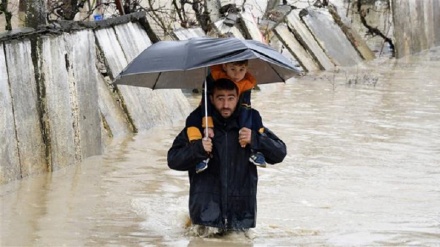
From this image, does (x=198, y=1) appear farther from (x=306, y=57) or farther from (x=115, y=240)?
(x=115, y=240)

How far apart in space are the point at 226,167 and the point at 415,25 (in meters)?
17.0

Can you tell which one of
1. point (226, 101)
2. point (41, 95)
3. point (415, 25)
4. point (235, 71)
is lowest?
point (415, 25)

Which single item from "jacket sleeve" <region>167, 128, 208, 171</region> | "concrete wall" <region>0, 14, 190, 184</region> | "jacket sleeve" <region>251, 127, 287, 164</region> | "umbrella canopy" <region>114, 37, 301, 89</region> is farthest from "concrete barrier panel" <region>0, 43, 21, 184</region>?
"jacket sleeve" <region>251, 127, 287, 164</region>

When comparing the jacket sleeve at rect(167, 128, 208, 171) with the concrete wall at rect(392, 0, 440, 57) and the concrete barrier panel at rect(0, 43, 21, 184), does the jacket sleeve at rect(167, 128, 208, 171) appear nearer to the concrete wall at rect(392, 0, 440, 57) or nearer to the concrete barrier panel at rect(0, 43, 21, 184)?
the concrete barrier panel at rect(0, 43, 21, 184)

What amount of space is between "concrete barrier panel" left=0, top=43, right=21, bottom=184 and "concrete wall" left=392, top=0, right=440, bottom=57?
14344 millimetres

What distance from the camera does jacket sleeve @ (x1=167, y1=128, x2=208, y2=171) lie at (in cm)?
604

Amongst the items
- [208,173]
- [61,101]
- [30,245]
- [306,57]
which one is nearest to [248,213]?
[208,173]

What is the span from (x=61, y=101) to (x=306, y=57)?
10150 mm

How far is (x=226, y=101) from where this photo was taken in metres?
6.12

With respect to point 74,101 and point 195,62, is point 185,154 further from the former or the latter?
point 74,101

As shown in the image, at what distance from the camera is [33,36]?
829 centimetres

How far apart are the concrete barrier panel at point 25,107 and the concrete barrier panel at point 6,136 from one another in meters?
0.06

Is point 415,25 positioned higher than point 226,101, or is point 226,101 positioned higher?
point 226,101

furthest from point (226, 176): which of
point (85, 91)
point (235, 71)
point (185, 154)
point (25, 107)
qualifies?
point (85, 91)
